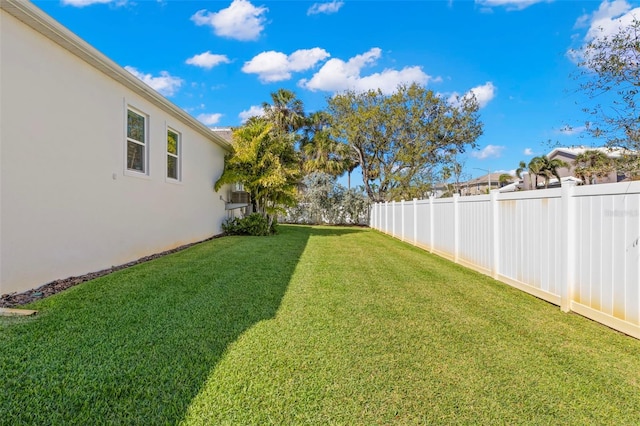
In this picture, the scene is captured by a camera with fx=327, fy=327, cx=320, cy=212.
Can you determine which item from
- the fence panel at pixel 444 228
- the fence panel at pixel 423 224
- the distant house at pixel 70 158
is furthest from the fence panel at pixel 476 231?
the distant house at pixel 70 158

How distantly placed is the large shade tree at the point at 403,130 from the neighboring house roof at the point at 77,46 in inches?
610

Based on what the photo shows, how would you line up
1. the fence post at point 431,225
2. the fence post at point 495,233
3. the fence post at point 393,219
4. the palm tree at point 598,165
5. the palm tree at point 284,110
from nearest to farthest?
the fence post at point 495,233, the palm tree at point 598,165, the fence post at point 431,225, the fence post at point 393,219, the palm tree at point 284,110

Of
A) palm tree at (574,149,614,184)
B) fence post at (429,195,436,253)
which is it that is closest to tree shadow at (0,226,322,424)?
fence post at (429,195,436,253)

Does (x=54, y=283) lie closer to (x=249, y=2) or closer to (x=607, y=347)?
(x=607, y=347)

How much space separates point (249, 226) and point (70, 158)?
7.10m

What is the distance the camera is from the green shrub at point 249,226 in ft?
38.7

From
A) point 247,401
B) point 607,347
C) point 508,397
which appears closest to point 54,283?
point 247,401

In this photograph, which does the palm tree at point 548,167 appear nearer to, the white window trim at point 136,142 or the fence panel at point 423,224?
the fence panel at point 423,224

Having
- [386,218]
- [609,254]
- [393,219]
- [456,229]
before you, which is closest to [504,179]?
[386,218]

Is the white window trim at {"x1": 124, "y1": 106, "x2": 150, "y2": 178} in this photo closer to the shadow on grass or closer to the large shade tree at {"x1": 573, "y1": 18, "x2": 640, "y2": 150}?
the shadow on grass

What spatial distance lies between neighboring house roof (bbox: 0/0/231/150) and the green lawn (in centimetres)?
346

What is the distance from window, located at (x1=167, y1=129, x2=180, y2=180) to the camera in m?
8.47

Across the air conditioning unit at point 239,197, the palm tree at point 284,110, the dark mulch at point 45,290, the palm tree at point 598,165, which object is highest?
the palm tree at point 284,110

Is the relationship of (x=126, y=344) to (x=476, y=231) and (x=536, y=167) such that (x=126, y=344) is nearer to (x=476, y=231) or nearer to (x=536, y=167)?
(x=476, y=231)
